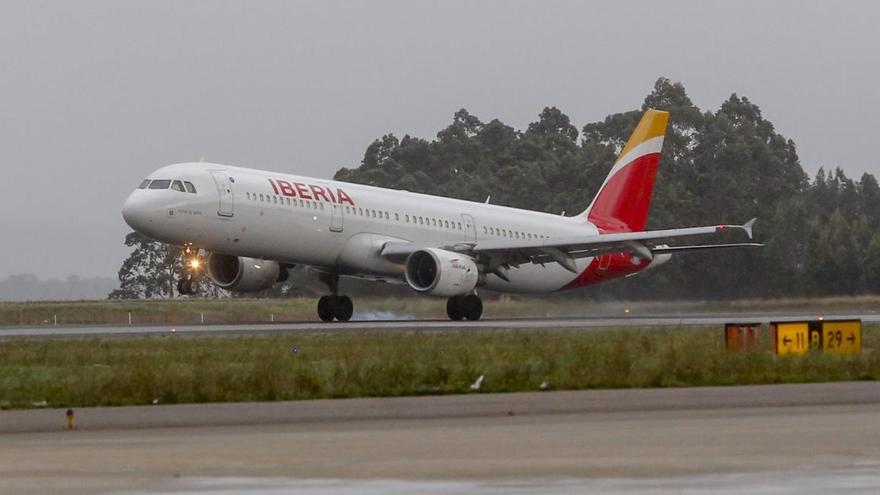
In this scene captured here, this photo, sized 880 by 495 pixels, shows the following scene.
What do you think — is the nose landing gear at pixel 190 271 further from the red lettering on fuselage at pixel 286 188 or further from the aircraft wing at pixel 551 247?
the aircraft wing at pixel 551 247

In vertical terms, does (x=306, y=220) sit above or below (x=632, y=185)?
below

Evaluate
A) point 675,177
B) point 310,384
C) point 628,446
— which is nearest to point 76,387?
point 310,384

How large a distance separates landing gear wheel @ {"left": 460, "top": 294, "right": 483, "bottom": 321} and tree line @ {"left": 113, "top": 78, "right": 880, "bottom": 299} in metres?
10.3

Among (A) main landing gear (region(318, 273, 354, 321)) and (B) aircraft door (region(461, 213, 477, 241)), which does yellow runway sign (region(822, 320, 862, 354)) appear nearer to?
(B) aircraft door (region(461, 213, 477, 241))

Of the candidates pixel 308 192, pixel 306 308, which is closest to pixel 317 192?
pixel 308 192

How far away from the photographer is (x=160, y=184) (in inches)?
1719

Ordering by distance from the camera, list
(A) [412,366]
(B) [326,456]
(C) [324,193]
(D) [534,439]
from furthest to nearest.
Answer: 1. (C) [324,193]
2. (A) [412,366]
3. (D) [534,439]
4. (B) [326,456]

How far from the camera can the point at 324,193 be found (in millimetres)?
46406

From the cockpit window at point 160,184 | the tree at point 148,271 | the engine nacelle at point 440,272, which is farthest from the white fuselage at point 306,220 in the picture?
the tree at point 148,271

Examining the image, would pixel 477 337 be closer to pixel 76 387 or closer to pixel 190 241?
pixel 190 241

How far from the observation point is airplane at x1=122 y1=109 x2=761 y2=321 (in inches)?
1710

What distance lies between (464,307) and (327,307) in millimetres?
4250

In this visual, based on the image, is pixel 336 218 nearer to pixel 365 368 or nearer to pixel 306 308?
pixel 306 308

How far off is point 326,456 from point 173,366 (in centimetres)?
1147
